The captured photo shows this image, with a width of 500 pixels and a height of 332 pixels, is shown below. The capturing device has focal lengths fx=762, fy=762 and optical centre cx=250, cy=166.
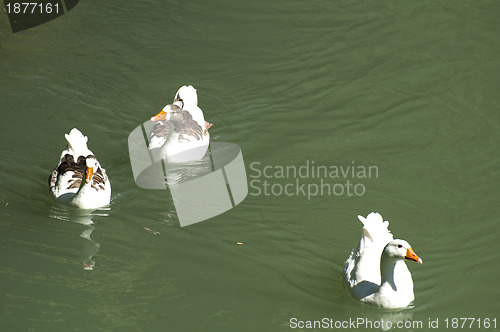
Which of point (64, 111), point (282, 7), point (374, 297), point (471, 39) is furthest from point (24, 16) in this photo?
point (374, 297)

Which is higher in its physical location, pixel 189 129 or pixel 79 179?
pixel 189 129

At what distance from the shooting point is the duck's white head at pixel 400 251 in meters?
6.48

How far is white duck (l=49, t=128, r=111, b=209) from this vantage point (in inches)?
319

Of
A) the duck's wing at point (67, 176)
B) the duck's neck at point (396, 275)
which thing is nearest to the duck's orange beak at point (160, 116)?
the duck's wing at point (67, 176)

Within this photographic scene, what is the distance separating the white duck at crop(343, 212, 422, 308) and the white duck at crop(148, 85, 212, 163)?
9.99 ft

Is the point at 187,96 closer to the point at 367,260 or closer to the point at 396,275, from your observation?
the point at 367,260

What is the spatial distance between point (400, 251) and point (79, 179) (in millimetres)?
3767

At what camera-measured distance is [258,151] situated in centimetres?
938

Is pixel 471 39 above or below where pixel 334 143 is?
above

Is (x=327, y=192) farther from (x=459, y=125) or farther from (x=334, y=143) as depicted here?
(x=459, y=125)

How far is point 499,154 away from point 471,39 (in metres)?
3.11

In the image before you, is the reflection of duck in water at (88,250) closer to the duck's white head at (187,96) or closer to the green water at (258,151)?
the green water at (258,151)

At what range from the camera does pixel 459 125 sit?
9859mm

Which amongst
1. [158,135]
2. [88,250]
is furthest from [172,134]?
[88,250]
